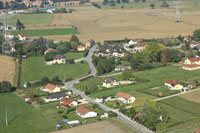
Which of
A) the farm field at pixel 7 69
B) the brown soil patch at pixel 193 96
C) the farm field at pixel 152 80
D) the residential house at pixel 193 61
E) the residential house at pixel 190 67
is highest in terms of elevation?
the residential house at pixel 193 61

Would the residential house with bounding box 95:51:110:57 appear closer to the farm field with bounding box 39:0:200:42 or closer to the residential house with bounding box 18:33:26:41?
the farm field with bounding box 39:0:200:42

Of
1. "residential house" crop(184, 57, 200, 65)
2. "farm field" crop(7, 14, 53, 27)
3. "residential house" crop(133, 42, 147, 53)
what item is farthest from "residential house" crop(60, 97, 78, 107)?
"farm field" crop(7, 14, 53, 27)

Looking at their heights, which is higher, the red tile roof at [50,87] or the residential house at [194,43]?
the residential house at [194,43]

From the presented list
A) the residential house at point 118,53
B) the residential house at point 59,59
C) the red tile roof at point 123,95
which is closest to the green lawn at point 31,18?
the residential house at point 59,59

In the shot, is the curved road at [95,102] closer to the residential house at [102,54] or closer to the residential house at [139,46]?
the residential house at [102,54]

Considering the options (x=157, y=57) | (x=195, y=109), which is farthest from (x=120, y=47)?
(x=195, y=109)
